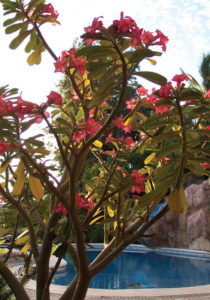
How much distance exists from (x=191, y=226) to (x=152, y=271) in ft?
7.80

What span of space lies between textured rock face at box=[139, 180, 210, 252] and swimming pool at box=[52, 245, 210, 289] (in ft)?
1.14

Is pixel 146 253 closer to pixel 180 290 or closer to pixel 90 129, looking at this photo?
pixel 180 290

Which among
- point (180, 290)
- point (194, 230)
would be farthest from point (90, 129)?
point (194, 230)

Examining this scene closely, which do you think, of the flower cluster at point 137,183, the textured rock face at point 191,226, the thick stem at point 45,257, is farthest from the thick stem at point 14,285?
the textured rock face at point 191,226

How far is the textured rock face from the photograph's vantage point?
7.67 m

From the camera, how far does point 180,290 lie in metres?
3.15

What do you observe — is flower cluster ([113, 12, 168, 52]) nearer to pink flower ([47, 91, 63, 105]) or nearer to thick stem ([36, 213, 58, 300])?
pink flower ([47, 91, 63, 105])

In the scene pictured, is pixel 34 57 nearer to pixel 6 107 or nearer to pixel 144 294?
pixel 6 107

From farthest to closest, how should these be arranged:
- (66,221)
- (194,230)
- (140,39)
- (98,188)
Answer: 1. (194,230)
2. (98,188)
3. (66,221)
4. (140,39)

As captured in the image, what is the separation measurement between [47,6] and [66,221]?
2.81ft

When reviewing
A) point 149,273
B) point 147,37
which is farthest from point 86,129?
point 149,273

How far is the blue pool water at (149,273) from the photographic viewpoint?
16.0 ft

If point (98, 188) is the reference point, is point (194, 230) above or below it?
below

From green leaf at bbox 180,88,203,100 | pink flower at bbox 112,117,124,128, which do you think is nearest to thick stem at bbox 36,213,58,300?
pink flower at bbox 112,117,124,128
